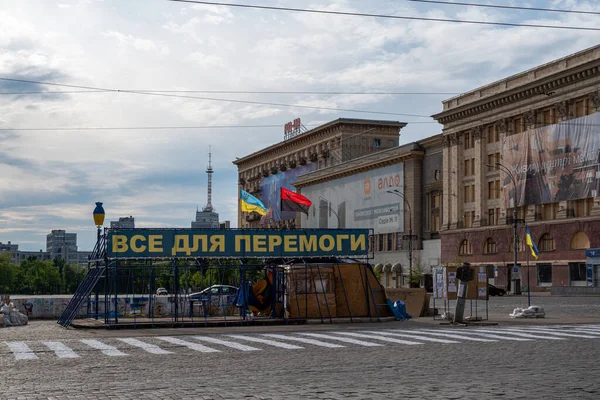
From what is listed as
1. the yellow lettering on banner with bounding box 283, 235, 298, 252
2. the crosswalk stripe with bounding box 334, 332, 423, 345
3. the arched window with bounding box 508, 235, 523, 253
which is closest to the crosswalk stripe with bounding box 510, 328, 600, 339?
the crosswalk stripe with bounding box 334, 332, 423, 345

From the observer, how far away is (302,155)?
130 m

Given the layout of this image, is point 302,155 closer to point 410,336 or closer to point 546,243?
point 546,243

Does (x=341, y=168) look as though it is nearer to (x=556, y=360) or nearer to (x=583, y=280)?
(x=583, y=280)

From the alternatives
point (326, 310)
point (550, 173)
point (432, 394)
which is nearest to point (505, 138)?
point (550, 173)

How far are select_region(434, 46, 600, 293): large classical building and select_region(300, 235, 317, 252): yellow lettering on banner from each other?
37.6 m

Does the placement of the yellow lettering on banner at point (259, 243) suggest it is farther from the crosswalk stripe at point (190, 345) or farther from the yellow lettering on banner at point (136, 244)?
the crosswalk stripe at point (190, 345)

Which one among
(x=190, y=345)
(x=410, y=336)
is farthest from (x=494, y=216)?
(x=190, y=345)

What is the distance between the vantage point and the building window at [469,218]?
86175 mm

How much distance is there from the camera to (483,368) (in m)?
15.8

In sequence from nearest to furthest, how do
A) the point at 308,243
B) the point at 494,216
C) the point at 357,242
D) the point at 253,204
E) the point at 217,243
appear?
1. the point at 217,243
2. the point at 308,243
3. the point at 357,242
4. the point at 253,204
5. the point at 494,216

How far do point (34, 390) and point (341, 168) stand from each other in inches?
3972

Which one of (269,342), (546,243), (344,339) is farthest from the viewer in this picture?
(546,243)

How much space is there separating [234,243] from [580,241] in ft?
148

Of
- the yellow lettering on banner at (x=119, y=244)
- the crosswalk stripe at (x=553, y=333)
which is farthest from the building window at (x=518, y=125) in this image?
the yellow lettering on banner at (x=119, y=244)
